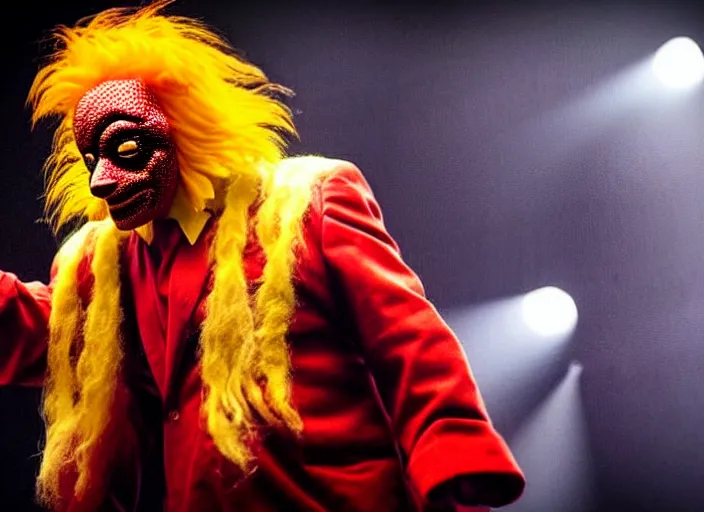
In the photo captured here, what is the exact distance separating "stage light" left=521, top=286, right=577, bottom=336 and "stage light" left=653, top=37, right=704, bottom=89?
0.39 m

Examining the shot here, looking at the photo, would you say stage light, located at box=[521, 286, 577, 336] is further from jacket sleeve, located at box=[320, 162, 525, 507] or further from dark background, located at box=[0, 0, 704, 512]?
jacket sleeve, located at box=[320, 162, 525, 507]

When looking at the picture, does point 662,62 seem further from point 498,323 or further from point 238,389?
point 238,389

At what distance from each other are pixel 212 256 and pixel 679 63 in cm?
82

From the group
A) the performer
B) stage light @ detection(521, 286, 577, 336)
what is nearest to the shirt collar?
the performer

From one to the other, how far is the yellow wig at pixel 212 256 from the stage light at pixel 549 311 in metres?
0.44

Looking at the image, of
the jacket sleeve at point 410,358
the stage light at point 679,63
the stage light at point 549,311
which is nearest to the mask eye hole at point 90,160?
the jacket sleeve at point 410,358

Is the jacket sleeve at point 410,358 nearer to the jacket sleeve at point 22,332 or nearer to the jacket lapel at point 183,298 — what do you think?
the jacket lapel at point 183,298

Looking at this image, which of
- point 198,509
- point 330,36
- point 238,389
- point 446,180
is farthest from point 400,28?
point 198,509

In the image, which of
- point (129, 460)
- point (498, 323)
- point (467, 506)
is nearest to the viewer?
point (467, 506)

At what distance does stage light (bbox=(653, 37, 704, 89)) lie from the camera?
1178 millimetres

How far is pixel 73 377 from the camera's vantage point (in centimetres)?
87

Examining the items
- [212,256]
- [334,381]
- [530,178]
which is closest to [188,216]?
Result: [212,256]

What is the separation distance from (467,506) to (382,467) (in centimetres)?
10

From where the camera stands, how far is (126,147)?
80cm
